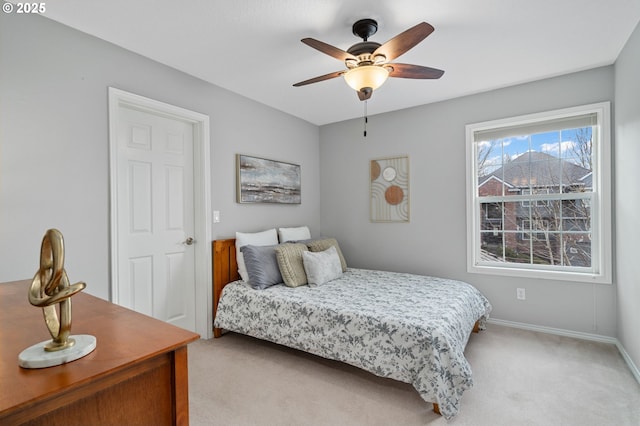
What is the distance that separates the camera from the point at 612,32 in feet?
7.39

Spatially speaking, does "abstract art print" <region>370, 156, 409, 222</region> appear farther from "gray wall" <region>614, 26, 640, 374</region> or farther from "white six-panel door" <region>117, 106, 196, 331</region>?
"white six-panel door" <region>117, 106, 196, 331</region>

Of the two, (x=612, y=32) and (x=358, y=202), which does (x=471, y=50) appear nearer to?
(x=612, y=32)

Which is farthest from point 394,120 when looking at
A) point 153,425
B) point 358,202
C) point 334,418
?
point 153,425

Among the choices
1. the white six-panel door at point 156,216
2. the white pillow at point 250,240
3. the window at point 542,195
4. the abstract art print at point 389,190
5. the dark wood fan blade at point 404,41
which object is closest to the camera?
the dark wood fan blade at point 404,41

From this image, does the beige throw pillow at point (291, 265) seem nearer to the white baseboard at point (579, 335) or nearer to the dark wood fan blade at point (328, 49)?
the dark wood fan blade at point (328, 49)

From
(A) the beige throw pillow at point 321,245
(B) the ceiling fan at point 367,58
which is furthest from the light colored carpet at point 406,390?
(B) the ceiling fan at point 367,58

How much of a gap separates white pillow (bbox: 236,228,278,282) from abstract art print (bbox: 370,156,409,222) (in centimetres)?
140

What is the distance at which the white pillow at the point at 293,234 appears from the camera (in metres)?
3.71

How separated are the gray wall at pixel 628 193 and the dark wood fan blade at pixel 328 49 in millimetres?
2067

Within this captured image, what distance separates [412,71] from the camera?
221 cm

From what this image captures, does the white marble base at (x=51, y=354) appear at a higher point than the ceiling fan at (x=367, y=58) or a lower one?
lower

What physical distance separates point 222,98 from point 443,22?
2176 mm

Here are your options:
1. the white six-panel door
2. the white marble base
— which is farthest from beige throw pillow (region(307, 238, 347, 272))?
the white marble base

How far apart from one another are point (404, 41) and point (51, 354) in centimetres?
212
